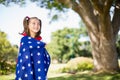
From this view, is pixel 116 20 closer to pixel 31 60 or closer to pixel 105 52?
pixel 105 52

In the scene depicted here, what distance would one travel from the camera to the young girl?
5051 mm

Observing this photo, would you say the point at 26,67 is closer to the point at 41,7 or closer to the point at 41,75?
the point at 41,75

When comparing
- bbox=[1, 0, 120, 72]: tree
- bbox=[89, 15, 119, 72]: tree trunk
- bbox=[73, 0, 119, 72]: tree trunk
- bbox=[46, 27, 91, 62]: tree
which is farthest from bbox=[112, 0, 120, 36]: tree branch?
bbox=[46, 27, 91, 62]: tree

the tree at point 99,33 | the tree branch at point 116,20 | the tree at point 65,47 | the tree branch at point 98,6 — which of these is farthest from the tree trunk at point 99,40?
the tree at point 65,47

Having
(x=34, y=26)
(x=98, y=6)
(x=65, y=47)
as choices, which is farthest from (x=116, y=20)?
(x=65, y=47)

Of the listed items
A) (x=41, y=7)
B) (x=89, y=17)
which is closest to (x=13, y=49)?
(x=41, y=7)

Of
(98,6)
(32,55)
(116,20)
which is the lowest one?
(32,55)

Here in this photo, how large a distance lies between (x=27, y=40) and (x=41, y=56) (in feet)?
1.12

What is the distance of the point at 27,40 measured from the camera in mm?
5129

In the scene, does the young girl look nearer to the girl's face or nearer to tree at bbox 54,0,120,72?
the girl's face

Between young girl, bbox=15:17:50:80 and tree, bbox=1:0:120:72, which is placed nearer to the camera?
young girl, bbox=15:17:50:80

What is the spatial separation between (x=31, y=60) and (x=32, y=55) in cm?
8

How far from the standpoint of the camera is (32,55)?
16.8 feet

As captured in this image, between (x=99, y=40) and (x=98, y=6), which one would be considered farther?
(x=99, y=40)
